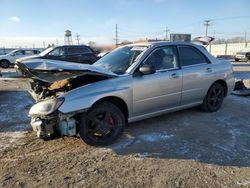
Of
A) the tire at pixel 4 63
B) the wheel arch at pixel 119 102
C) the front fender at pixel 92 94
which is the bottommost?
the tire at pixel 4 63

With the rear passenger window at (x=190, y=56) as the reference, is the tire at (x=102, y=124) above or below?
below

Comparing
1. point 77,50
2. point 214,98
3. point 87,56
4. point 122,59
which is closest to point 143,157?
point 122,59

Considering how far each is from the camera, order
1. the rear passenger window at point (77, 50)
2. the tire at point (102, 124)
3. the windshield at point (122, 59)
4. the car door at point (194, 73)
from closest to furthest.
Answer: the tire at point (102, 124)
the windshield at point (122, 59)
the car door at point (194, 73)
the rear passenger window at point (77, 50)

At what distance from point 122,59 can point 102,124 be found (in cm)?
147

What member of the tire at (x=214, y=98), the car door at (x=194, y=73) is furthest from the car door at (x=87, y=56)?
the car door at (x=194, y=73)

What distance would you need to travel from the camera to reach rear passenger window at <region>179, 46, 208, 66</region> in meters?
5.83

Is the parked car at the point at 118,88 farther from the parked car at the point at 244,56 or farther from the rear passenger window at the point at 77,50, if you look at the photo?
the parked car at the point at 244,56

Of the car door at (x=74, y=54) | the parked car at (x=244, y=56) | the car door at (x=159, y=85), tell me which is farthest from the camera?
the parked car at (x=244, y=56)

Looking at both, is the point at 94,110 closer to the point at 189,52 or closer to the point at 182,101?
the point at 182,101

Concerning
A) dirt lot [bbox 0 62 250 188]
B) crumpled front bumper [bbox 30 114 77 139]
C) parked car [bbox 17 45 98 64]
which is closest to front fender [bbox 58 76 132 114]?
crumpled front bumper [bbox 30 114 77 139]

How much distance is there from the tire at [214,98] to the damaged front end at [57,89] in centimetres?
274

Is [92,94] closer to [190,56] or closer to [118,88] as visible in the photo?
Result: [118,88]

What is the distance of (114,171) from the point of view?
3.78 metres

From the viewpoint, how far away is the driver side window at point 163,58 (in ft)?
17.4
